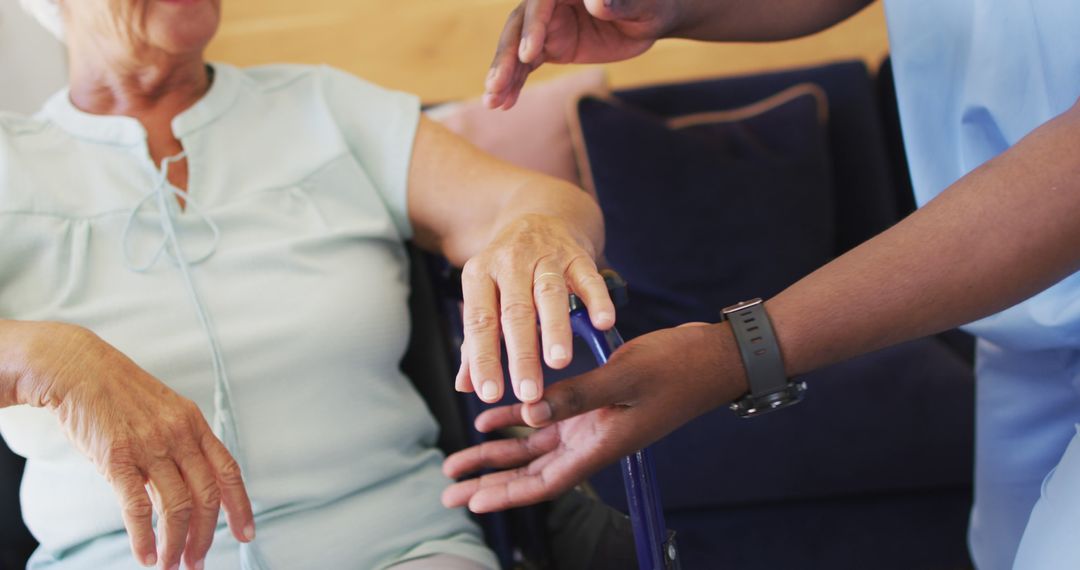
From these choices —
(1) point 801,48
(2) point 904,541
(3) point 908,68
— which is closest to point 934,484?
(2) point 904,541

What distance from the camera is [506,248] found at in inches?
38.7

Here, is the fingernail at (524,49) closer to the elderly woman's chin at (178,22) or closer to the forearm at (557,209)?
the forearm at (557,209)

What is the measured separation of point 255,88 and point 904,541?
1312mm

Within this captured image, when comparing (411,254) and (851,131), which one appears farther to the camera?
(851,131)

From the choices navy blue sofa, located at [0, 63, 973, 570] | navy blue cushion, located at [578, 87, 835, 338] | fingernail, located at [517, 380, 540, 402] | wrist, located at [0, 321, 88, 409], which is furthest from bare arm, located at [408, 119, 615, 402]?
navy blue cushion, located at [578, 87, 835, 338]

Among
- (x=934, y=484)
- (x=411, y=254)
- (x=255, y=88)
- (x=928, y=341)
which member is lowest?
(x=934, y=484)

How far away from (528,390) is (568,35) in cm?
47

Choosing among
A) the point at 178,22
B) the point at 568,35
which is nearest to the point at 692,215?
the point at 568,35

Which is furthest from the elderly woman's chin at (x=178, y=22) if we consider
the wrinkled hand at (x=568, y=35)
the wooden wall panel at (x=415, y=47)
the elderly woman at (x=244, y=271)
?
the wooden wall panel at (x=415, y=47)

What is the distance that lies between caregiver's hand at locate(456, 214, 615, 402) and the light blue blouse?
315mm

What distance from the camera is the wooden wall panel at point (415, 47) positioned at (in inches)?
104

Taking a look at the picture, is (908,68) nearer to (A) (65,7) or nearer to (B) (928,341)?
(B) (928,341)

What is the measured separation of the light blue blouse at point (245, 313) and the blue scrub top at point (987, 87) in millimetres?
619

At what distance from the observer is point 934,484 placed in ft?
5.81
